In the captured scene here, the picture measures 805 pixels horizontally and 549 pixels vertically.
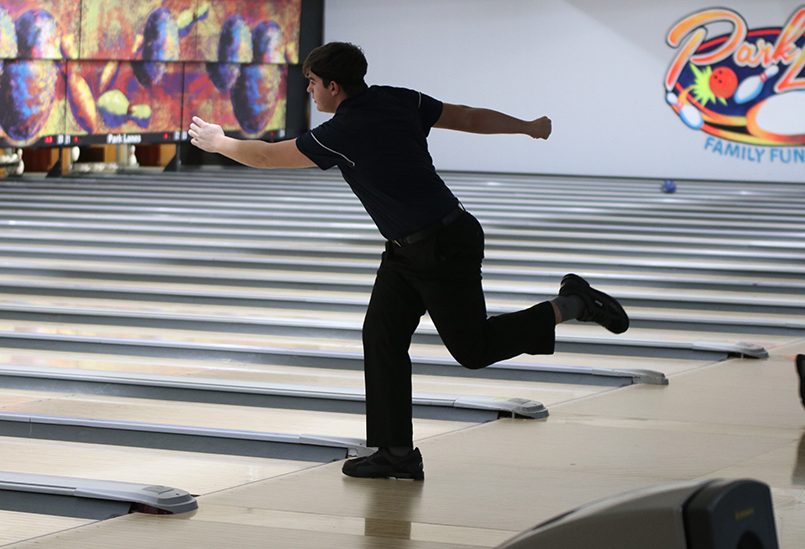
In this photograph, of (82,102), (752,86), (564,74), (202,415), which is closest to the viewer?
(202,415)

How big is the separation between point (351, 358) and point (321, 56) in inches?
76.6

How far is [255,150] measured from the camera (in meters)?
3.17

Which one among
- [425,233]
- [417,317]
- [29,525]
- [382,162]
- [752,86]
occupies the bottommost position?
[29,525]

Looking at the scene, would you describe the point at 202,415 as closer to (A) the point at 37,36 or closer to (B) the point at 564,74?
(A) the point at 37,36

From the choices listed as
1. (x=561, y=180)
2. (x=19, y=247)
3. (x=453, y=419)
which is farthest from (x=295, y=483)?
(x=561, y=180)

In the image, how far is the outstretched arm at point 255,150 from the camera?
312cm

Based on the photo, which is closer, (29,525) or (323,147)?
(29,525)

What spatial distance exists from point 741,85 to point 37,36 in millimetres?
7725

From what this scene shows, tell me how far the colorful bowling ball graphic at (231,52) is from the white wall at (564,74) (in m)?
1.65

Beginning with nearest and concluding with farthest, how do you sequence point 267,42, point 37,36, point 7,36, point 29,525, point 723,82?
point 29,525 < point 7,36 < point 37,36 < point 723,82 < point 267,42

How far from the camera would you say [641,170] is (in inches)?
618

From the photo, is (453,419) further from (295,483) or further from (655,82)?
(655,82)

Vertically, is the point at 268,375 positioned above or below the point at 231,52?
below

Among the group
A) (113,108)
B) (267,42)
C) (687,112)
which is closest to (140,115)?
(113,108)
